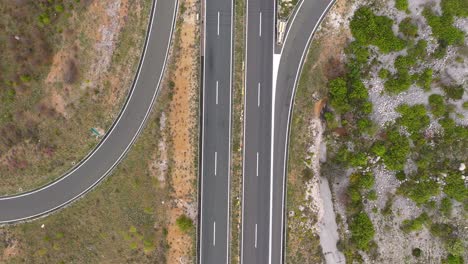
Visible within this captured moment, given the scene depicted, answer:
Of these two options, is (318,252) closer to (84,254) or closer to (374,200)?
(374,200)

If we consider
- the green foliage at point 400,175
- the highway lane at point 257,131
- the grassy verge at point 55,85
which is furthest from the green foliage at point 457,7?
the grassy verge at point 55,85

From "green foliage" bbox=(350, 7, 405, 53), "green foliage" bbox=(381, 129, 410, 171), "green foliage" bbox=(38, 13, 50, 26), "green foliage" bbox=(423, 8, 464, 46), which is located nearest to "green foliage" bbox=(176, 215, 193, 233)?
"green foliage" bbox=(381, 129, 410, 171)

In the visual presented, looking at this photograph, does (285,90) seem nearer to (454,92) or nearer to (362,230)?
(362,230)

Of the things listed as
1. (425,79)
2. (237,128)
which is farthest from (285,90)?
(425,79)

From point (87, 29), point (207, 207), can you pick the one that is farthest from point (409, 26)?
point (87, 29)

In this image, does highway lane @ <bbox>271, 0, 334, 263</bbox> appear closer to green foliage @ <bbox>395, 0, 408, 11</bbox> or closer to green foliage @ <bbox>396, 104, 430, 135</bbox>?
green foliage @ <bbox>395, 0, 408, 11</bbox>

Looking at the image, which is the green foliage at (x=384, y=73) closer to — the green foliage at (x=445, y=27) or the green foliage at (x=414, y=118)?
the green foliage at (x=414, y=118)
